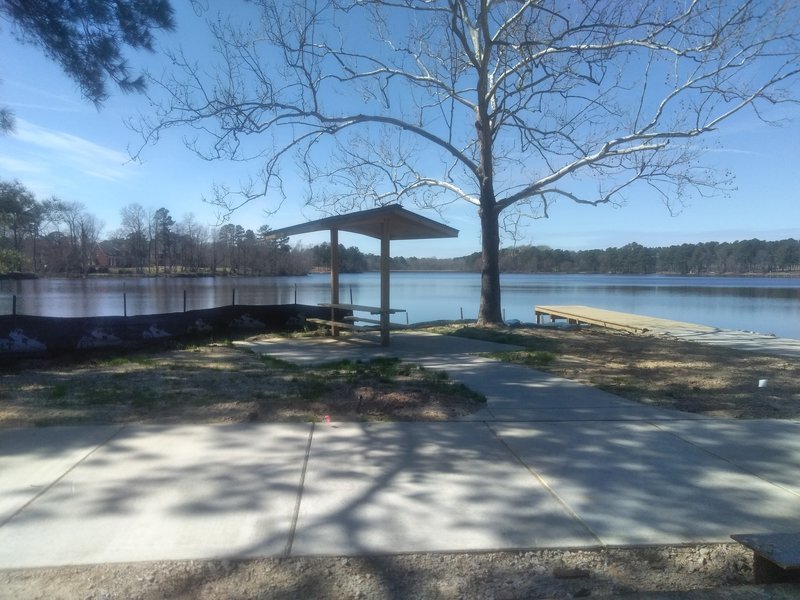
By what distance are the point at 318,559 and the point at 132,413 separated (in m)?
3.84

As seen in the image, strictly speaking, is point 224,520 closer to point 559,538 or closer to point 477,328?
point 559,538

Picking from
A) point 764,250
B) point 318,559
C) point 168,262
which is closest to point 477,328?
point 318,559

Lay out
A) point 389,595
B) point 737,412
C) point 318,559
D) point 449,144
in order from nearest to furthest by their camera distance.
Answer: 1. point 389,595
2. point 318,559
3. point 737,412
4. point 449,144

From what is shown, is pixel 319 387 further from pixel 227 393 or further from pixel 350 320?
pixel 350 320

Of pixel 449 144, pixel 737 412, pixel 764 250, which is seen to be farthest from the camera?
pixel 764 250

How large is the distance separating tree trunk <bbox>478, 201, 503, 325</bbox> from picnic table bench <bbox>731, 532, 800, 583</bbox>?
13.1m

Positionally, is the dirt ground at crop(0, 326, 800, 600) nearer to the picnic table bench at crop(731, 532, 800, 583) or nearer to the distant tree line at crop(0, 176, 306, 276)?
the picnic table bench at crop(731, 532, 800, 583)

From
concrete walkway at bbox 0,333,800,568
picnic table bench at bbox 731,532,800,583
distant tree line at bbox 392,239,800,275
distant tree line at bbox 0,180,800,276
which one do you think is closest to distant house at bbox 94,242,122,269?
distant tree line at bbox 0,180,800,276

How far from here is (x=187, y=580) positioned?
3.24 meters

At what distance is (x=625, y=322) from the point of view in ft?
68.3

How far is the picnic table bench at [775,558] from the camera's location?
315 cm

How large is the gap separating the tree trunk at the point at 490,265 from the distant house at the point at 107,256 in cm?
2853

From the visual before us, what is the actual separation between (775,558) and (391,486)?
2459 millimetres

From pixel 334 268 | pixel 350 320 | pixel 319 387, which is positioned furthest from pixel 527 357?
pixel 334 268
